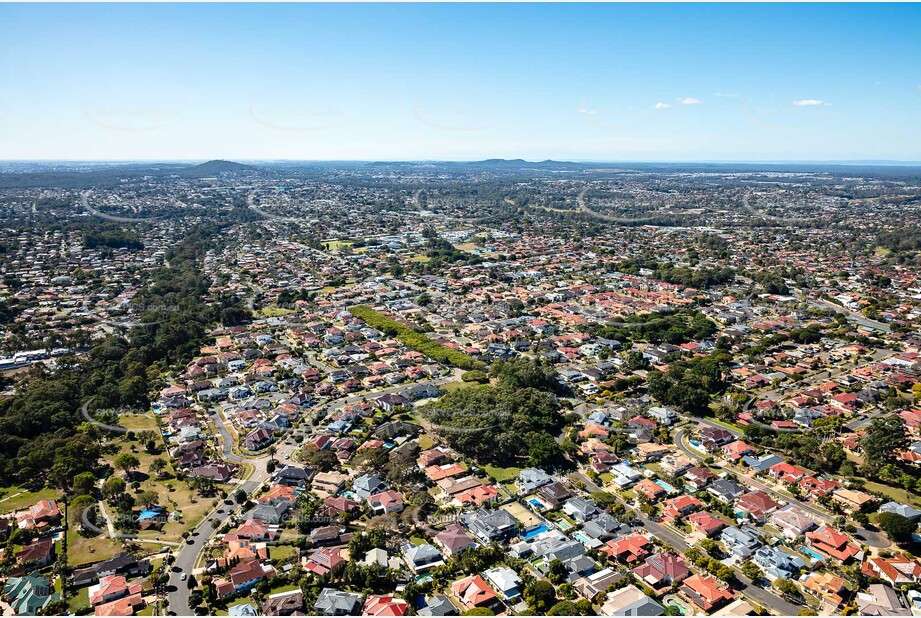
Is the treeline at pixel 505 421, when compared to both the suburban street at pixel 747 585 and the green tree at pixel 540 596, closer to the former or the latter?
the suburban street at pixel 747 585

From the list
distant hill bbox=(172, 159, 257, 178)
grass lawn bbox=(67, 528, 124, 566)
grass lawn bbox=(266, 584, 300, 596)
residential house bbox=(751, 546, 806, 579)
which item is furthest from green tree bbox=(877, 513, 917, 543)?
distant hill bbox=(172, 159, 257, 178)

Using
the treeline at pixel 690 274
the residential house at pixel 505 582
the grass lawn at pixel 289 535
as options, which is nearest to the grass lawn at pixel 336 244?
the treeline at pixel 690 274

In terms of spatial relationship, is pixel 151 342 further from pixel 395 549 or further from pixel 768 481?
pixel 768 481

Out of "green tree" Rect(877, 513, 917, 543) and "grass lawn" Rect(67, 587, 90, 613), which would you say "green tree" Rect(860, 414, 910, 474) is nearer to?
A: "green tree" Rect(877, 513, 917, 543)

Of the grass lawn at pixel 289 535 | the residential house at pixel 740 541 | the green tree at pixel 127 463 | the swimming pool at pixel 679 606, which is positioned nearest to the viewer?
the swimming pool at pixel 679 606

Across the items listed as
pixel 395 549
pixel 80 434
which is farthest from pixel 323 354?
pixel 395 549

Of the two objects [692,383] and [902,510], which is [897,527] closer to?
[902,510]
